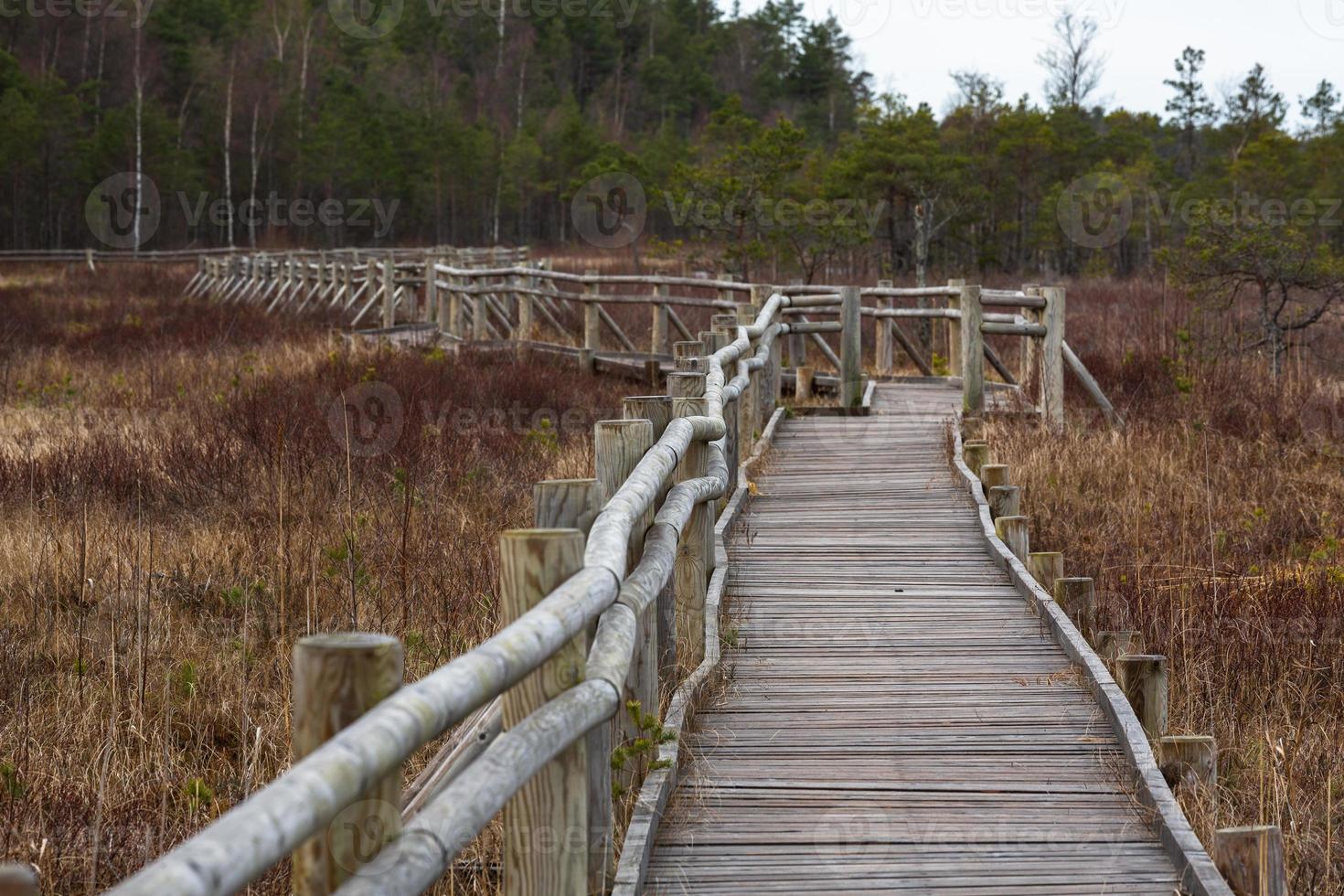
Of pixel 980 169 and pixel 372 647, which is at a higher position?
pixel 980 169

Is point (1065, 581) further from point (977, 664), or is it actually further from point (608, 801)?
point (608, 801)

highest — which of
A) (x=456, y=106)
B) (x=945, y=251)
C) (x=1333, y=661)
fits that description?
(x=456, y=106)

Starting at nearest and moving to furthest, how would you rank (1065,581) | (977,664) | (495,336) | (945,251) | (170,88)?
(977,664), (1065,581), (495,336), (945,251), (170,88)

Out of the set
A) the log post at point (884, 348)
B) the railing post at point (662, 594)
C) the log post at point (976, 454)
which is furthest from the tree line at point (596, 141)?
the railing post at point (662, 594)

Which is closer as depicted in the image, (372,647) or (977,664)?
(372,647)

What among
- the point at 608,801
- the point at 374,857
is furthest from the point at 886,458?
the point at 374,857

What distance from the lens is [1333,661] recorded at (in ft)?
19.3

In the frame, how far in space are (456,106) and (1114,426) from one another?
46717mm

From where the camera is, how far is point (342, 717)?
205cm

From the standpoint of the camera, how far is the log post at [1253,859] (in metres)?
3.24

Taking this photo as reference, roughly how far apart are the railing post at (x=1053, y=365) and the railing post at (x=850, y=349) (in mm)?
1408

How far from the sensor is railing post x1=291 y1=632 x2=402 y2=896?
2.04 meters

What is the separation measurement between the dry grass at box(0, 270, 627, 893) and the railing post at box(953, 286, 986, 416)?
115 inches

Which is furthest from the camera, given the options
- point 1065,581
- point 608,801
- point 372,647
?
point 1065,581
